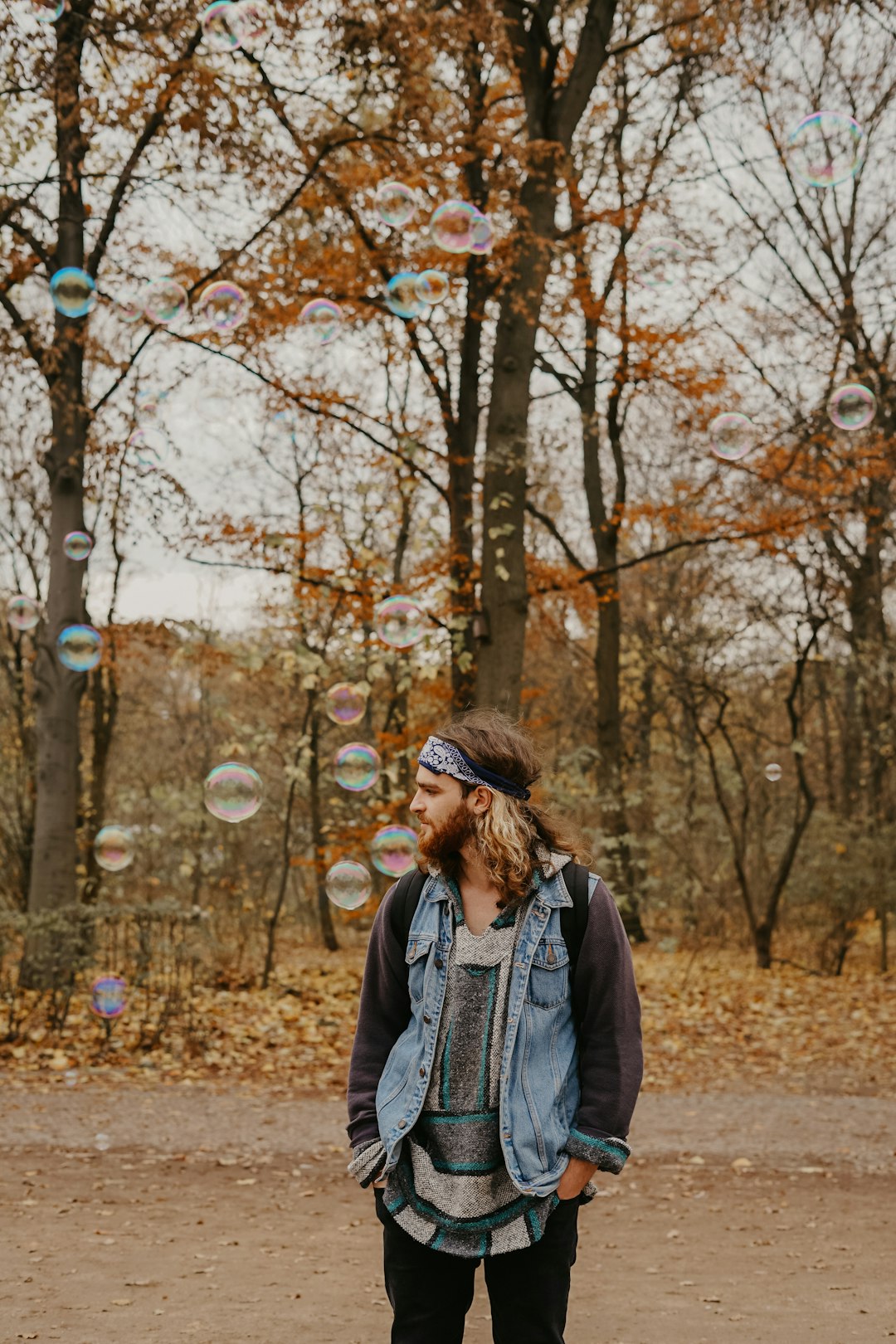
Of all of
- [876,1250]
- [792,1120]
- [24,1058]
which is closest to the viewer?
[876,1250]

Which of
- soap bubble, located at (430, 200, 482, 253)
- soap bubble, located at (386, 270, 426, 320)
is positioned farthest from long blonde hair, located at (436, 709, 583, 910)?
soap bubble, located at (386, 270, 426, 320)

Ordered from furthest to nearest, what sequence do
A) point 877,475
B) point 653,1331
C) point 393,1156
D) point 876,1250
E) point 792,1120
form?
point 877,475, point 792,1120, point 876,1250, point 653,1331, point 393,1156

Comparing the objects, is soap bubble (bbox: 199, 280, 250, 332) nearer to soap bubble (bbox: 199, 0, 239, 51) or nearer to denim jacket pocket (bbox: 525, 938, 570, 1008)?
soap bubble (bbox: 199, 0, 239, 51)

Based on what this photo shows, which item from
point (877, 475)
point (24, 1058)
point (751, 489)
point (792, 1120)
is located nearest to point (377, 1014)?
point (792, 1120)

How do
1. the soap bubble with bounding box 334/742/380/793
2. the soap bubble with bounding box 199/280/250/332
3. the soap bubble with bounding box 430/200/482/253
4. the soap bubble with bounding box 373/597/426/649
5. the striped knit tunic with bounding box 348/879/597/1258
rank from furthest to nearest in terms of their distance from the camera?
the soap bubble with bounding box 199/280/250/332 → the soap bubble with bounding box 373/597/426/649 → the soap bubble with bounding box 430/200/482/253 → the soap bubble with bounding box 334/742/380/793 → the striped knit tunic with bounding box 348/879/597/1258

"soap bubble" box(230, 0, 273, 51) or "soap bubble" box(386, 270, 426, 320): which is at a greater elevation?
"soap bubble" box(230, 0, 273, 51)

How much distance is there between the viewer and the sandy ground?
4.68 m

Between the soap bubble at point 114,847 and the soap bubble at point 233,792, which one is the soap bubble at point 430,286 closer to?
the soap bubble at point 233,792

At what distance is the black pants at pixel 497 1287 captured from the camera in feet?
8.57

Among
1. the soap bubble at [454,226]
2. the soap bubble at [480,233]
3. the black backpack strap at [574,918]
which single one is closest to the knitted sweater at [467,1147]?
the black backpack strap at [574,918]

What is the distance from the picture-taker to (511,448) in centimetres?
1146

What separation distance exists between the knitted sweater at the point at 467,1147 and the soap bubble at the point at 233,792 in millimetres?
5999

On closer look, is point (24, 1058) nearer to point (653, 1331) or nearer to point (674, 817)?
point (653, 1331)

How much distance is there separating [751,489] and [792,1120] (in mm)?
11407
